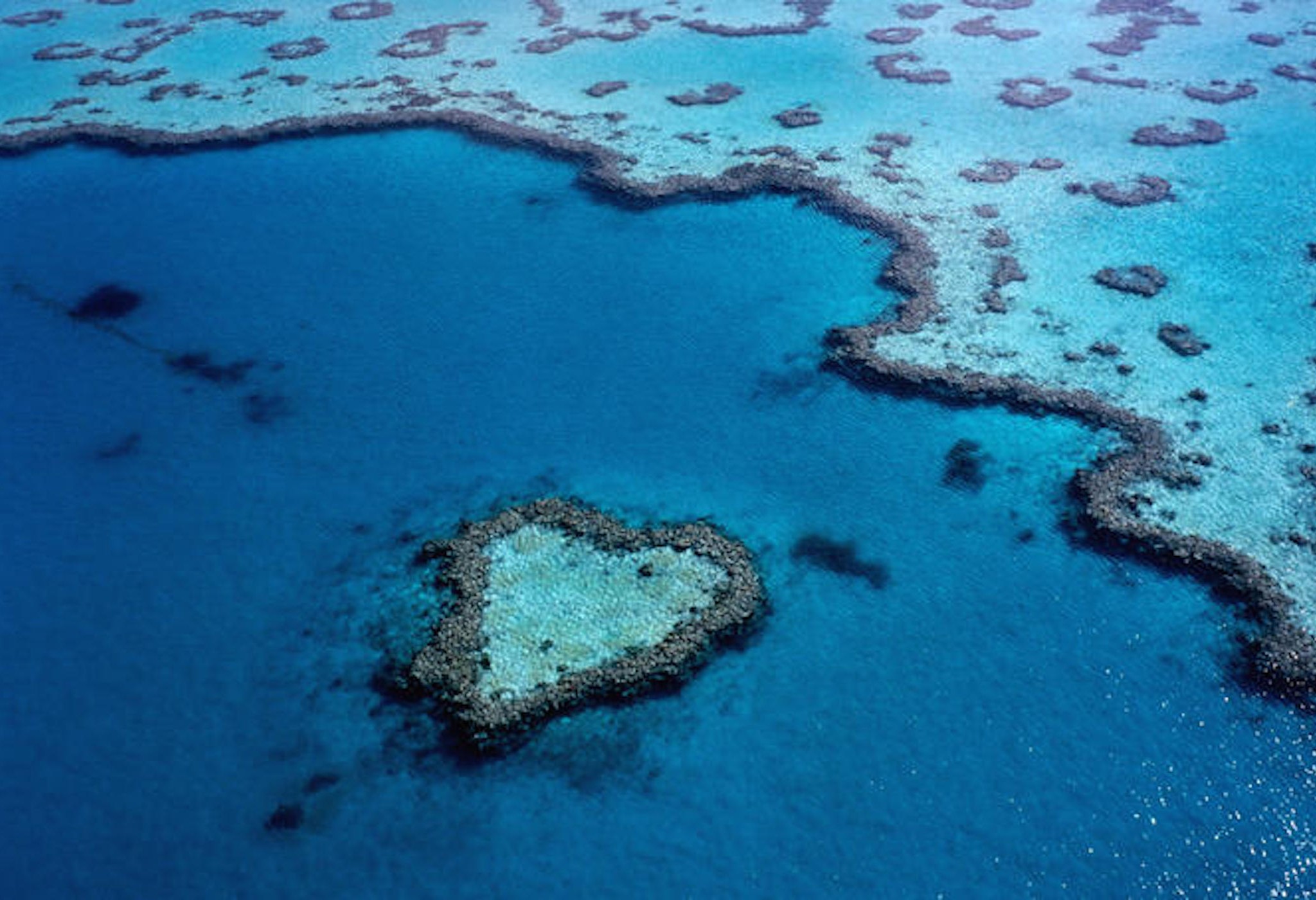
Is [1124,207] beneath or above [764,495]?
above

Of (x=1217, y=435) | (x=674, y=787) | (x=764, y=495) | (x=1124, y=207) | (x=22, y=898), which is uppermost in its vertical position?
(x=1124, y=207)

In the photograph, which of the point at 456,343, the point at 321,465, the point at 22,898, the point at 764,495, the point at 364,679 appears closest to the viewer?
the point at 22,898

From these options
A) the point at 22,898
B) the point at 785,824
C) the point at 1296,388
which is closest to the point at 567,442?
the point at 785,824

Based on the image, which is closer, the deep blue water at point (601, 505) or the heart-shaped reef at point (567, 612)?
the deep blue water at point (601, 505)

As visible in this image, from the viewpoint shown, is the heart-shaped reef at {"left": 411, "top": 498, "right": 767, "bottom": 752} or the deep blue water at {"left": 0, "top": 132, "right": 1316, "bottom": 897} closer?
the deep blue water at {"left": 0, "top": 132, "right": 1316, "bottom": 897}

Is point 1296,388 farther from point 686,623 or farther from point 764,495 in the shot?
point 686,623

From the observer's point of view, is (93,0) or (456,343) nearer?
(456,343)
